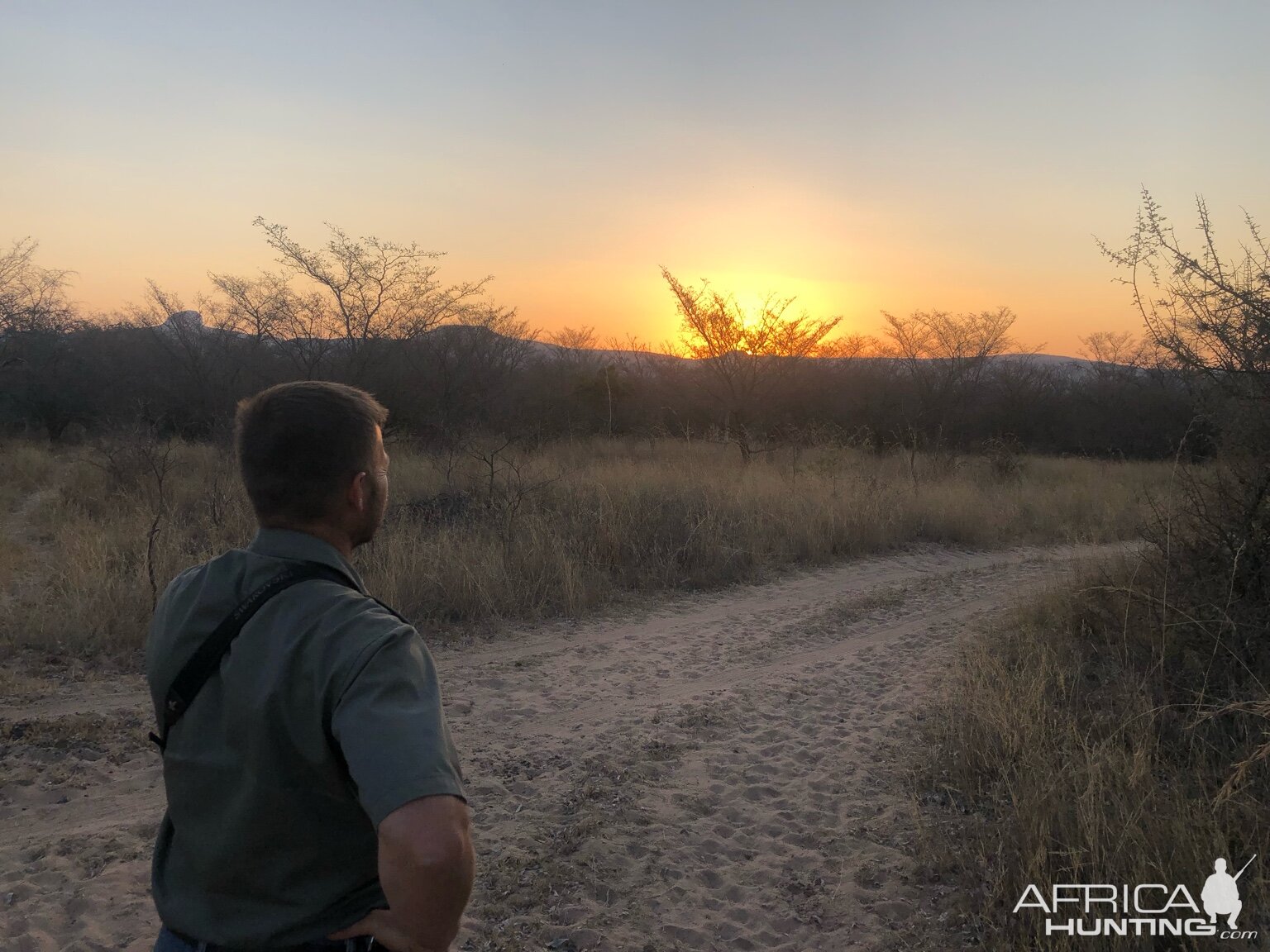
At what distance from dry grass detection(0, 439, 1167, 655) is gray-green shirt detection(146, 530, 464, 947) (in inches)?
200

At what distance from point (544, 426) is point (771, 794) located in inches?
670

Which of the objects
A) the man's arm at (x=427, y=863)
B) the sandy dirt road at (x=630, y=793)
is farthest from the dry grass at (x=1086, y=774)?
the man's arm at (x=427, y=863)

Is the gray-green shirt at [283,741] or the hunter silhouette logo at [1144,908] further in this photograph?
the hunter silhouette logo at [1144,908]

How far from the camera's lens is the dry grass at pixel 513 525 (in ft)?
20.8

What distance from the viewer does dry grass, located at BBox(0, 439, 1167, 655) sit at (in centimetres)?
634

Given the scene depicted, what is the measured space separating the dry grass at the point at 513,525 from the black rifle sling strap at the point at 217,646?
16.7 feet

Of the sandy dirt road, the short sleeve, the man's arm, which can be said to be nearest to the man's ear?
the short sleeve

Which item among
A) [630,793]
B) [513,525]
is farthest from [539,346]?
[630,793]

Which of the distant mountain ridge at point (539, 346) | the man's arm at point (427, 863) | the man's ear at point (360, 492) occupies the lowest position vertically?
the man's arm at point (427, 863)

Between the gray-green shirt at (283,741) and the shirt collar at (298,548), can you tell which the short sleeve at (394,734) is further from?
the shirt collar at (298,548)

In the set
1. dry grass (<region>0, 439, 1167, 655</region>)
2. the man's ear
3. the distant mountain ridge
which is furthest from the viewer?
the distant mountain ridge

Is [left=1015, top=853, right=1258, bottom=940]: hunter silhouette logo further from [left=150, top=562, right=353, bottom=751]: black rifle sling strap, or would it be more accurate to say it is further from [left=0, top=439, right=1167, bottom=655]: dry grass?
[left=0, top=439, right=1167, bottom=655]: dry grass

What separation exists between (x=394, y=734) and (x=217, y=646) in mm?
367

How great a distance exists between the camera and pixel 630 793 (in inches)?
146
